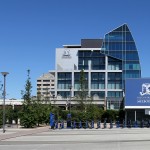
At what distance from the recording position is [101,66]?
146m

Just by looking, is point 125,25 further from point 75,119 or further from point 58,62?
point 75,119

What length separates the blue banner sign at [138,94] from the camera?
70250 mm

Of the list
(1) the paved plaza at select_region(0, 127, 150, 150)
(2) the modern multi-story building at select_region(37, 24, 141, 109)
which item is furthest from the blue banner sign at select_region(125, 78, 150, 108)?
(2) the modern multi-story building at select_region(37, 24, 141, 109)

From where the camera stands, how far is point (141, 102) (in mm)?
70375

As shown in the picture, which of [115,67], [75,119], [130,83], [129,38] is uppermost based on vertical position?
[129,38]

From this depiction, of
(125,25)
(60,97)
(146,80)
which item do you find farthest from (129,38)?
(146,80)

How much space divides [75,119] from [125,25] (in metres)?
100

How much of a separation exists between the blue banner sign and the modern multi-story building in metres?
64.7

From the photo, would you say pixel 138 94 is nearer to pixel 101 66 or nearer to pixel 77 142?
pixel 77 142

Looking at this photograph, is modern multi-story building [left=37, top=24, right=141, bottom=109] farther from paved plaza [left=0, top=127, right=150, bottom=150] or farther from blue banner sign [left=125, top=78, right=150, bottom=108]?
paved plaza [left=0, top=127, right=150, bottom=150]

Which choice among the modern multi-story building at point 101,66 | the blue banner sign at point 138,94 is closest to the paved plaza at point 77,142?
the blue banner sign at point 138,94

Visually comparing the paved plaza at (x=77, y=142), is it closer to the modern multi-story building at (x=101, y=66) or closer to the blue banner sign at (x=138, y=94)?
the blue banner sign at (x=138, y=94)

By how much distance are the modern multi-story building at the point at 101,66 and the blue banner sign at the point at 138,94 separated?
6470 cm

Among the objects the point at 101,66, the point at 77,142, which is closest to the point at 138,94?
the point at 77,142
